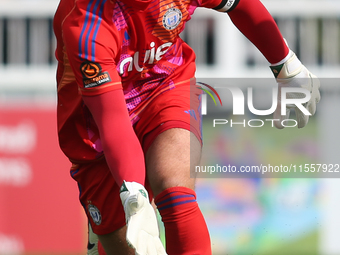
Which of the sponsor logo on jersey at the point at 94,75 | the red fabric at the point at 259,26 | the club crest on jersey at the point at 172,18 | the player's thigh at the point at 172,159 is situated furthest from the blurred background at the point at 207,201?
the sponsor logo on jersey at the point at 94,75

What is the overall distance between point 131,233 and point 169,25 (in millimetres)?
1102

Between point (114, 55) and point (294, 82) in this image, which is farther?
point (294, 82)

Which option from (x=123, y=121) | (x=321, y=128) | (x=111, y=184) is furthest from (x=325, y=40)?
(x=123, y=121)

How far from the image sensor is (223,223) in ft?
16.3

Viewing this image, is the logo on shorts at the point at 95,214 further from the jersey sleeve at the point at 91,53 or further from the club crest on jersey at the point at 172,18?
the club crest on jersey at the point at 172,18

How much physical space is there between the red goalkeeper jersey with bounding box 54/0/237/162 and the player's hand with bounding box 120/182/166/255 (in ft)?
1.56

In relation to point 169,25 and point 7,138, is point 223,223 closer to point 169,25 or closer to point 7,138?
point 7,138

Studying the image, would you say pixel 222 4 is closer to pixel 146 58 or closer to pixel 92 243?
pixel 146 58

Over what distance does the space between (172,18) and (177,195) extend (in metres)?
0.86

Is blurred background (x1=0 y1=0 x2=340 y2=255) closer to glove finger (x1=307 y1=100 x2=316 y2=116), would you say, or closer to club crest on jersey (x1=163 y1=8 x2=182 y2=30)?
glove finger (x1=307 y1=100 x2=316 y2=116)

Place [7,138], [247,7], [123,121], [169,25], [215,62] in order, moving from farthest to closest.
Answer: [215,62], [7,138], [247,7], [169,25], [123,121]

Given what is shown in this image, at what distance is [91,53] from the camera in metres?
2.41

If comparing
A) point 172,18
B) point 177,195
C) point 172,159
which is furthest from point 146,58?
point 177,195

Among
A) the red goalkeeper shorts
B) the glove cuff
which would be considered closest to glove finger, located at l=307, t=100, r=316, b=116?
the glove cuff
